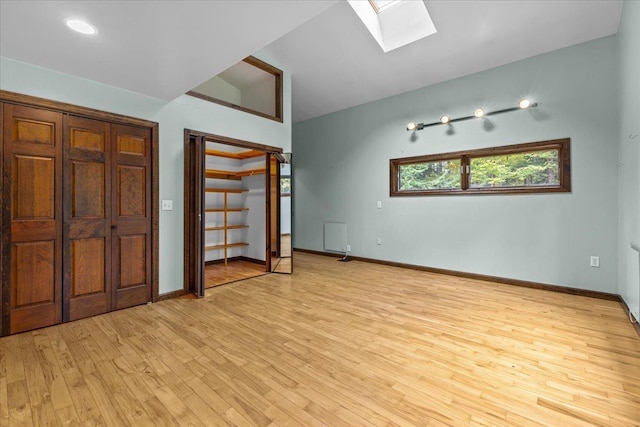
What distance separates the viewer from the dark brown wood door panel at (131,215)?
302 cm

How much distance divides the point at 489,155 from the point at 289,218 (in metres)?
3.23

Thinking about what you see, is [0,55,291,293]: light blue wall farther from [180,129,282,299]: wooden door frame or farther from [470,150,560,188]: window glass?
[470,150,560,188]: window glass

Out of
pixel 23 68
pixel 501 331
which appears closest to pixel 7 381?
pixel 23 68

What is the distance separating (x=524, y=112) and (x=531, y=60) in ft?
2.26

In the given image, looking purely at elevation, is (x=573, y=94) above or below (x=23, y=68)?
above

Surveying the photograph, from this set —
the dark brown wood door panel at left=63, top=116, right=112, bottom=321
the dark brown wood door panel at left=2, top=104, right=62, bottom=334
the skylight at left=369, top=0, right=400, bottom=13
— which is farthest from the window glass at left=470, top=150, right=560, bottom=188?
the dark brown wood door panel at left=2, top=104, right=62, bottom=334

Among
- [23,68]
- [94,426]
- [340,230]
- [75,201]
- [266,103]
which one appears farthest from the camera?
[340,230]

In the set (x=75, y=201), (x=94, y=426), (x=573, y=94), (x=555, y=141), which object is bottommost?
(x=94, y=426)

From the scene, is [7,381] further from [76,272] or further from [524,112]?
[524,112]

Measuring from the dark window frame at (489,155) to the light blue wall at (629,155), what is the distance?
0.50m

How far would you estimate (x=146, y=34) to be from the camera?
82.4 inches

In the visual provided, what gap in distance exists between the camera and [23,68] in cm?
247

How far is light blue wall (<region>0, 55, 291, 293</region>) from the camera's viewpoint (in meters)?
2.54

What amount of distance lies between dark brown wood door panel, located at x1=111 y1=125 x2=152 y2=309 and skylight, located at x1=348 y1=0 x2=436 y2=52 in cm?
316
